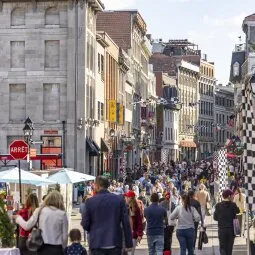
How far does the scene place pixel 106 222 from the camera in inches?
536

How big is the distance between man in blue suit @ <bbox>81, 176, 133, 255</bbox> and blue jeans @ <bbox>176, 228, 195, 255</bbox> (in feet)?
22.0

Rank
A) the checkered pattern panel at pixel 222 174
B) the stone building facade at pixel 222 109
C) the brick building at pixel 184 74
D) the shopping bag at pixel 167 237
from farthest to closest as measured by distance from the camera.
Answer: the stone building facade at pixel 222 109, the brick building at pixel 184 74, the checkered pattern panel at pixel 222 174, the shopping bag at pixel 167 237

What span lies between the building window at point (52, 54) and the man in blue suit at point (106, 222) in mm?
48146

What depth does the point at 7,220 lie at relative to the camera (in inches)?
631

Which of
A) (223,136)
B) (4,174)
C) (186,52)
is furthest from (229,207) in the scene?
(223,136)

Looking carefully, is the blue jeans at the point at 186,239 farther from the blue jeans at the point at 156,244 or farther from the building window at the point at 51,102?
the building window at the point at 51,102

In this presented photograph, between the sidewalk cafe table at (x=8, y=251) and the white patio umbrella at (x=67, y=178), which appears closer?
the sidewalk cafe table at (x=8, y=251)

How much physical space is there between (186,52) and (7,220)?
521ft

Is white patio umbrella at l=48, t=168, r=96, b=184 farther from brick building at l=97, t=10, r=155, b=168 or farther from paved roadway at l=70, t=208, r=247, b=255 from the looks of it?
brick building at l=97, t=10, r=155, b=168

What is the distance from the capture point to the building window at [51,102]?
61.2m

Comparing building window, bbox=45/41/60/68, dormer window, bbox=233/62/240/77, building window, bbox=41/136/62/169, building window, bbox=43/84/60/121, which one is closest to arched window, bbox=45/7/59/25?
building window, bbox=45/41/60/68

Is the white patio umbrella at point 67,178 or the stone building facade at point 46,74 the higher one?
the stone building facade at point 46,74

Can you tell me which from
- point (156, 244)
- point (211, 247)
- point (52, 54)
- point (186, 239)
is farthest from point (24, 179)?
point (52, 54)

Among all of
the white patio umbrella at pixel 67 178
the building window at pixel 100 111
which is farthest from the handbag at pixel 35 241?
the building window at pixel 100 111
